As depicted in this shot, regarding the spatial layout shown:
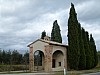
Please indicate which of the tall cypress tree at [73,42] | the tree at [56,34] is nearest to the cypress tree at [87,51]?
→ the tall cypress tree at [73,42]

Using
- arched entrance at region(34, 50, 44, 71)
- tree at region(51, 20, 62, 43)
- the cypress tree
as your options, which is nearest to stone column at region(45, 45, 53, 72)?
arched entrance at region(34, 50, 44, 71)

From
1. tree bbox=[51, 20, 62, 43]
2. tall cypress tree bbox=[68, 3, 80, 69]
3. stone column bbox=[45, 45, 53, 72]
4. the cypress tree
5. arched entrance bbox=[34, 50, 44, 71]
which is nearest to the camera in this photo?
stone column bbox=[45, 45, 53, 72]

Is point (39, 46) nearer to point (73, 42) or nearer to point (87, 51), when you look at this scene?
point (73, 42)

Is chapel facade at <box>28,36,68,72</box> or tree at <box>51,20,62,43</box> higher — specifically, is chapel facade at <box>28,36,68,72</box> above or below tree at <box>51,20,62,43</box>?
below

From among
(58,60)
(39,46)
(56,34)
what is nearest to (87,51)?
(58,60)

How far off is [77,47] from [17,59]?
19.7 meters

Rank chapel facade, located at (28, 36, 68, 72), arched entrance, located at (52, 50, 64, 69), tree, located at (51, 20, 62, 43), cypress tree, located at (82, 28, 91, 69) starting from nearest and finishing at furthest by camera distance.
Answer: chapel facade, located at (28, 36, 68, 72) → arched entrance, located at (52, 50, 64, 69) → cypress tree, located at (82, 28, 91, 69) → tree, located at (51, 20, 62, 43)

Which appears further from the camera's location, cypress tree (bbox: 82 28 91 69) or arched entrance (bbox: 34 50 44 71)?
cypress tree (bbox: 82 28 91 69)

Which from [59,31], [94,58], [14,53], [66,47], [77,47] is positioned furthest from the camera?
[59,31]

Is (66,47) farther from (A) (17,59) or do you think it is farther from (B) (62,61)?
(A) (17,59)

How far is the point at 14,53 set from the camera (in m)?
60.9

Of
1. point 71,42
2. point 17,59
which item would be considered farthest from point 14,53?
point 71,42

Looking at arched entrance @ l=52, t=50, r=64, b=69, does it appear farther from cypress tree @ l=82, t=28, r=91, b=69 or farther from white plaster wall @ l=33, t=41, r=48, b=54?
cypress tree @ l=82, t=28, r=91, b=69

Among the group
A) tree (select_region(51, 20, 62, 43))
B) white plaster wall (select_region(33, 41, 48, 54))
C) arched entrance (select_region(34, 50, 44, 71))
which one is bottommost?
arched entrance (select_region(34, 50, 44, 71))
